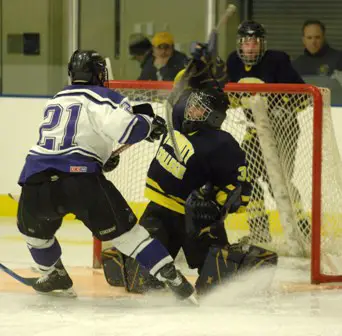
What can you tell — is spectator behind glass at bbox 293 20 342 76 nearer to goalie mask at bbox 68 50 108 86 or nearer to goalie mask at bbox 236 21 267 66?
goalie mask at bbox 236 21 267 66

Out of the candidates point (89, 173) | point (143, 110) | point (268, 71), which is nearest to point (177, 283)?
point (89, 173)

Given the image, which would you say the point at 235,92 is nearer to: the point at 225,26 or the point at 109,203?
the point at 109,203

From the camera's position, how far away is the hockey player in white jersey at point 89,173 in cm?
430

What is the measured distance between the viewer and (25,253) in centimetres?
582

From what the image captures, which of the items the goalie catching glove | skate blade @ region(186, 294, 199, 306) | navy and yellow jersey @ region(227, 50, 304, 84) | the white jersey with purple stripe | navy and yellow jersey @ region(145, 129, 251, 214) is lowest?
skate blade @ region(186, 294, 199, 306)

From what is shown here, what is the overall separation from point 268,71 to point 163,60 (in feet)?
4.30

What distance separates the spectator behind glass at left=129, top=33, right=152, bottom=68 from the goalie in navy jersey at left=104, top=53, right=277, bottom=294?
243cm

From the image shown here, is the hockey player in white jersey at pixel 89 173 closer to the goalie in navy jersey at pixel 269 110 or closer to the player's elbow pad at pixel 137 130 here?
the player's elbow pad at pixel 137 130

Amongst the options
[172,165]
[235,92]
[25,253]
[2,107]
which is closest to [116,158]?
[172,165]

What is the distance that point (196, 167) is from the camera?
4645mm

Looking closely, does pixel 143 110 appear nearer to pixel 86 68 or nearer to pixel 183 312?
pixel 86 68

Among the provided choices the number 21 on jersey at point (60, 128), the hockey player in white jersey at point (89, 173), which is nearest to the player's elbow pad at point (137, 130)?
the hockey player in white jersey at point (89, 173)

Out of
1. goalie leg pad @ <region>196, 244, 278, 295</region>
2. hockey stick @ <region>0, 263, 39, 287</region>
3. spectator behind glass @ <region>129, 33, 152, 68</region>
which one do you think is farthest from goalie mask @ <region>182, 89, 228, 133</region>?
spectator behind glass @ <region>129, 33, 152, 68</region>

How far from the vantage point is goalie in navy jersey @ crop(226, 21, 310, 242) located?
18.1 feet
